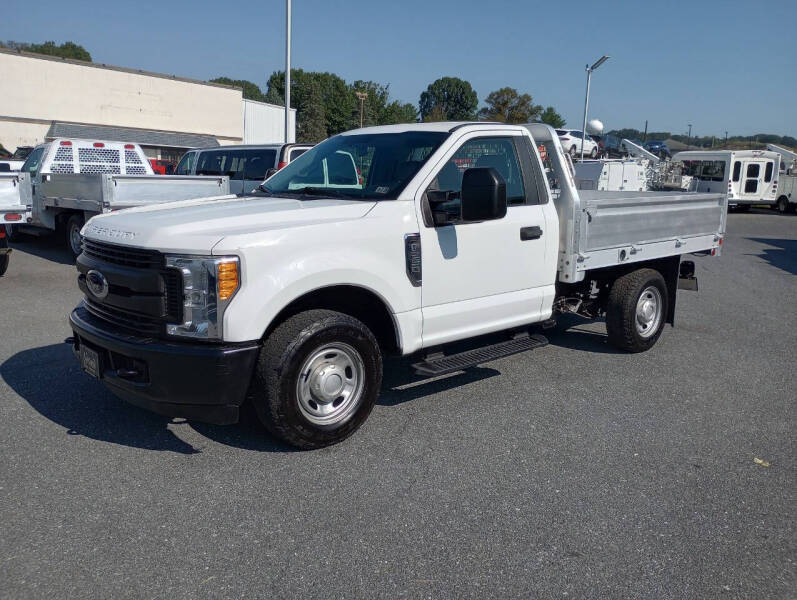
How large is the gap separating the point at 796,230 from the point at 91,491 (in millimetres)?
24051

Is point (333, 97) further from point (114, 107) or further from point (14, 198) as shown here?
point (14, 198)

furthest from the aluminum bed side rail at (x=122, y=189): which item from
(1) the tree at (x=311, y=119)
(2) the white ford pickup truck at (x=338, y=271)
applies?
(1) the tree at (x=311, y=119)

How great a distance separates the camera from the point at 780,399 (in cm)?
566

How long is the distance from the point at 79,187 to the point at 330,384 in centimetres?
836

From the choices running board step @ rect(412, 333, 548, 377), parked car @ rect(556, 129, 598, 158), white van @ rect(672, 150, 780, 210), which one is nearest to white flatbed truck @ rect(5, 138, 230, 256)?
running board step @ rect(412, 333, 548, 377)

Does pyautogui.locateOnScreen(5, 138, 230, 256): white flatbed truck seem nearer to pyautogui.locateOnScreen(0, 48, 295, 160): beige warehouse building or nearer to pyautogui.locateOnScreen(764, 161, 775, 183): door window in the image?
pyautogui.locateOnScreen(764, 161, 775, 183): door window

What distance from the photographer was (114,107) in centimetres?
4831

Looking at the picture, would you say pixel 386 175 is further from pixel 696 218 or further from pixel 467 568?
pixel 696 218

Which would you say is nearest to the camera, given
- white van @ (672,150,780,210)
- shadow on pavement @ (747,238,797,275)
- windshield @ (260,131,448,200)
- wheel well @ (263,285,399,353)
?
wheel well @ (263,285,399,353)

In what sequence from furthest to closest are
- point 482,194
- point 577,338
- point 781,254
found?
point 781,254
point 577,338
point 482,194

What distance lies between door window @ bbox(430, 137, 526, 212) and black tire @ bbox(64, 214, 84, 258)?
833cm

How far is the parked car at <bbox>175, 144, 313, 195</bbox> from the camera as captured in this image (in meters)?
12.9

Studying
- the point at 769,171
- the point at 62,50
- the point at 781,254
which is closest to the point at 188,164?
the point at 781,254

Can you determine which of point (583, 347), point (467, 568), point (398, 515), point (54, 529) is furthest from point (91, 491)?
point (583, 347)
